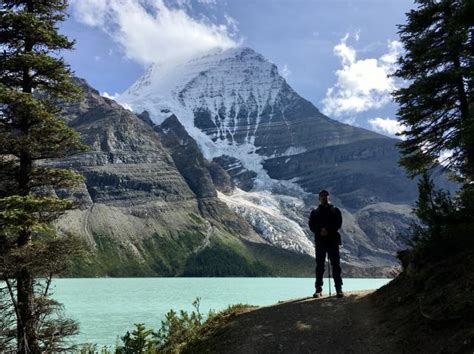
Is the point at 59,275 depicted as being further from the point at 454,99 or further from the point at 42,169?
the point at 454,99

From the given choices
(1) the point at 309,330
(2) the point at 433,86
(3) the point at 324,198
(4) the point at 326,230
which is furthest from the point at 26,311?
(2) the point at 433,86

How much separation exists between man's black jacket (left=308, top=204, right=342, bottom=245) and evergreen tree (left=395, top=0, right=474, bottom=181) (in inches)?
228

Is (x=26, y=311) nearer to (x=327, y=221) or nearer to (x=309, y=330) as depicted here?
(x=309, y=330)

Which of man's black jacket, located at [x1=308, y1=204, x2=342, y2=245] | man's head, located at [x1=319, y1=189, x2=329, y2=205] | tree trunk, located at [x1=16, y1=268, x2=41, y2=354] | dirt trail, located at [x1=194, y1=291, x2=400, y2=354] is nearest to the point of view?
dirt trail, located at [x1=194, y1=291, x2=400, y2=354]

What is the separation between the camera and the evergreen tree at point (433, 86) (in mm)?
19516

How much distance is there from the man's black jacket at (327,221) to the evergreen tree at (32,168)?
27.7ft

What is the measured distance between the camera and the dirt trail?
37.7 feet

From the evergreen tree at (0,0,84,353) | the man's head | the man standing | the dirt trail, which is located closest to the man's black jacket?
the man standing

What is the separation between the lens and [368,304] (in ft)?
48.1

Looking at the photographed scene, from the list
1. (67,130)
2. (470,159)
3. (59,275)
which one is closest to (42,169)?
(67,130)

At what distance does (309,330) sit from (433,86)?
12455mm

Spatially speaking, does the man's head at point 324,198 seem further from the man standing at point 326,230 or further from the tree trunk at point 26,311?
the tree trunk at point 26,311

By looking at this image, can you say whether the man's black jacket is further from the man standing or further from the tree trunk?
the tree trunk

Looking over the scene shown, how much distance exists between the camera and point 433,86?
1997cm
